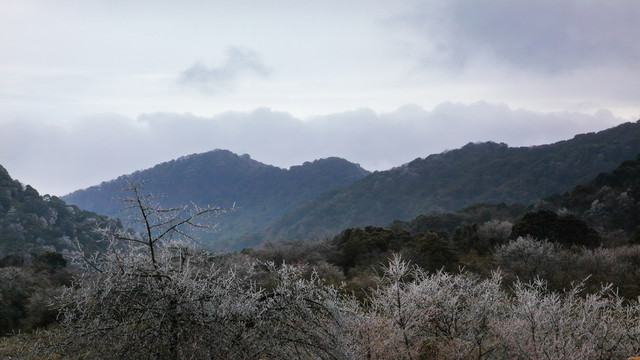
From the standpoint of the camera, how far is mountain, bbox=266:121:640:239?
94.6 metres

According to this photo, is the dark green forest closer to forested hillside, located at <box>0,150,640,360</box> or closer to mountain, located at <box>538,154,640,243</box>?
forested hillside, located at <box>0,150,640,360</box>

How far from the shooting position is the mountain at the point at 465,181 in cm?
9456

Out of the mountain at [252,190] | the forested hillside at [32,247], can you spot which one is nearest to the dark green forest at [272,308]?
the forested hillside at [32,247]

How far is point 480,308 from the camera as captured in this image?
32.7 ft

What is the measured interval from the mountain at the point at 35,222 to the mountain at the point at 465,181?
120ft

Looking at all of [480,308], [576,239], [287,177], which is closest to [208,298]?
[480,308]

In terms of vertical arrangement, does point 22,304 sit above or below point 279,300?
below

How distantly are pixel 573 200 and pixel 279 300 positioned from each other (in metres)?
54.9

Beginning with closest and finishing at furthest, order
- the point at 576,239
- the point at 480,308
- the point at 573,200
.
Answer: the point at 480,308 < the point at 576,239 < the point at 573,200

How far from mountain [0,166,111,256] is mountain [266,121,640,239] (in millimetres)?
36565

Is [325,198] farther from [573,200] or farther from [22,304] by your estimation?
[22,304]

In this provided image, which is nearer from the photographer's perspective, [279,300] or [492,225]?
[279,300]

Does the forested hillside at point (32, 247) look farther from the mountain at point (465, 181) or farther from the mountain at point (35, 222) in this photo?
the mountain at point (465, 181)

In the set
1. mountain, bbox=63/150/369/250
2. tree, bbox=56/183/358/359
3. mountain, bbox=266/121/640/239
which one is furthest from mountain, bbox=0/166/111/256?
mountain, bbox=63/150/369/250
